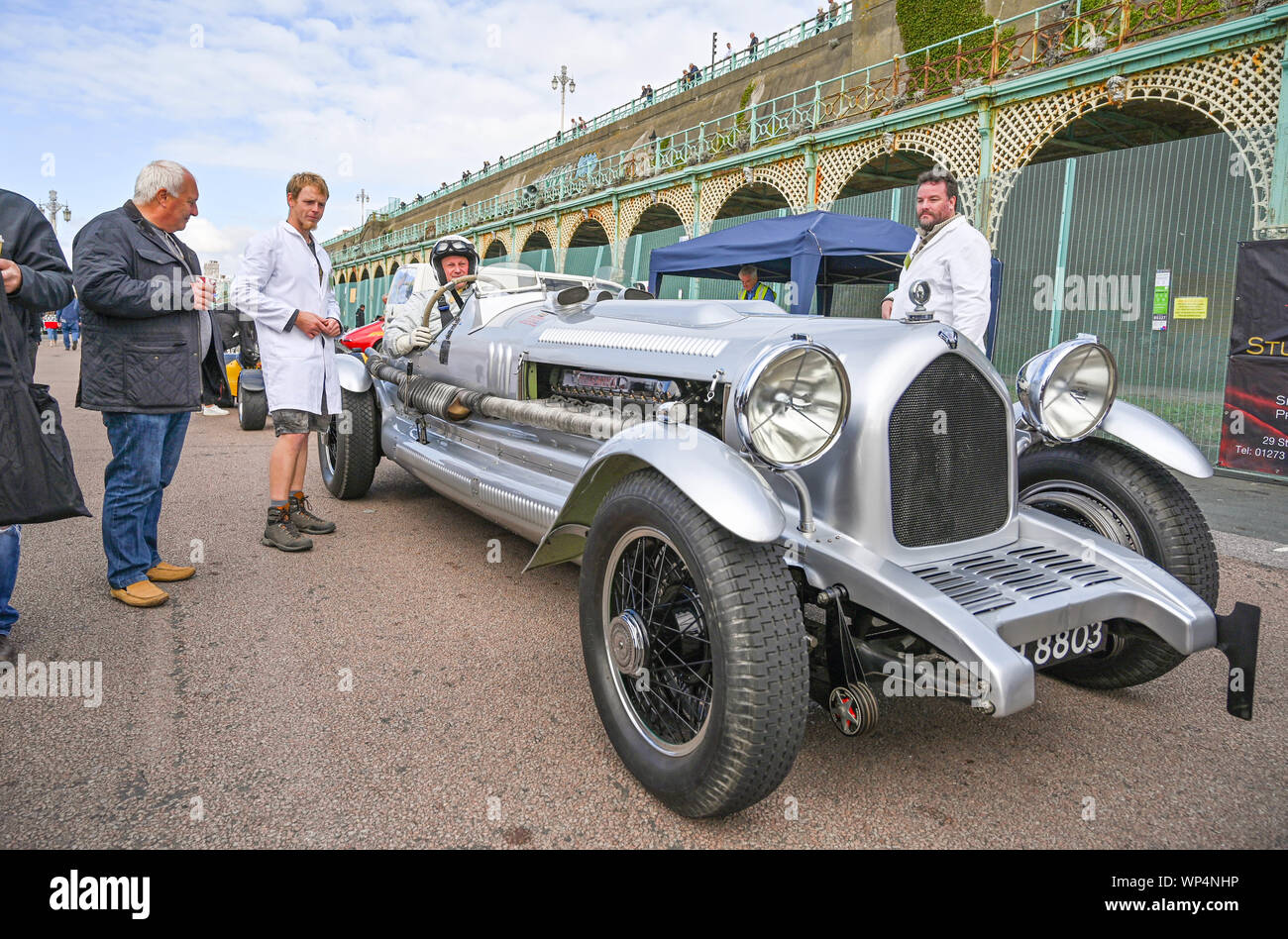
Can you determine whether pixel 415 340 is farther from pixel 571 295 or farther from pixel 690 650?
pixel 690 650

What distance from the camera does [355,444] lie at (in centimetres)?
509

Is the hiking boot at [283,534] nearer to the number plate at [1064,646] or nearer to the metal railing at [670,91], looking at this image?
the number plate at [1064,646]

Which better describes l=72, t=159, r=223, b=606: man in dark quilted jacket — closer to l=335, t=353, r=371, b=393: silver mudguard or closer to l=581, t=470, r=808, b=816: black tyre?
l=335, t=353, r=371, b=393: silver mudguard

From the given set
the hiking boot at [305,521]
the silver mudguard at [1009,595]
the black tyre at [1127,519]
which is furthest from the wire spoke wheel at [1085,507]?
the hiking boot at [305,521]

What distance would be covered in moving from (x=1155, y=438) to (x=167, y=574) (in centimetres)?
410

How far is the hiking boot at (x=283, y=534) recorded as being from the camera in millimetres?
4102

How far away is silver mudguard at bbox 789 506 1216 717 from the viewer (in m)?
1.74

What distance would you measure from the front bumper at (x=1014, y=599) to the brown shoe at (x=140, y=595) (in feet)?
9.08

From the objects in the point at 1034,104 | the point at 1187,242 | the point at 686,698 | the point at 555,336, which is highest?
the point at 1034,104

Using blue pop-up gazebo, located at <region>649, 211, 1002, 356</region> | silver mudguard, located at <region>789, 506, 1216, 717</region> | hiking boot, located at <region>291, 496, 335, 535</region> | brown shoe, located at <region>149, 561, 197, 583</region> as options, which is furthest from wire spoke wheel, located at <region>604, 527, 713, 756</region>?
blue pop-up gazebo, located at <region>649, 211, 1002, 356</region>
